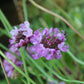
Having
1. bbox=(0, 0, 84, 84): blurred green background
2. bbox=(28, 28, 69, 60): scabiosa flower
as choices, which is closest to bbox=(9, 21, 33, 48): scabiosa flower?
bbox=(28, 28, 69, 60): scabiosa flower

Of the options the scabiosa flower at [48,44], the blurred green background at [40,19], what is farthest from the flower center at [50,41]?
the blurred green background at [40,19]

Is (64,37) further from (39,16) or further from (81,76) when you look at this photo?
(39,16)

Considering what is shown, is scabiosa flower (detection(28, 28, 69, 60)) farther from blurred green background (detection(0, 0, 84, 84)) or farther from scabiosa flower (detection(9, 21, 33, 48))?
blurred green background (detection(0, 0, 84, 84))

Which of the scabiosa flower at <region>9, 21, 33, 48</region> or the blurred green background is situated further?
the blurred green background

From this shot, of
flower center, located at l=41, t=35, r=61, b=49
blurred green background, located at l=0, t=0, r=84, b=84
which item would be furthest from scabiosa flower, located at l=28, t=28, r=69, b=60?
blurred green background, located at l=0, t=0, r=84, b=84

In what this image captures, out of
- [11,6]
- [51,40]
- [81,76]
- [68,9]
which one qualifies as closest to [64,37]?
[51,40]

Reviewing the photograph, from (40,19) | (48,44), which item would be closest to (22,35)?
(48,44)

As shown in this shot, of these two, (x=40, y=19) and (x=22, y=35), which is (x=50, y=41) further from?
(x=40, y=19)

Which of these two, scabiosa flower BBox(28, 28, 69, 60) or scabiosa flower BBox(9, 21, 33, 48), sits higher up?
scabiosa flower BBox(9, 21, 33, 48)
